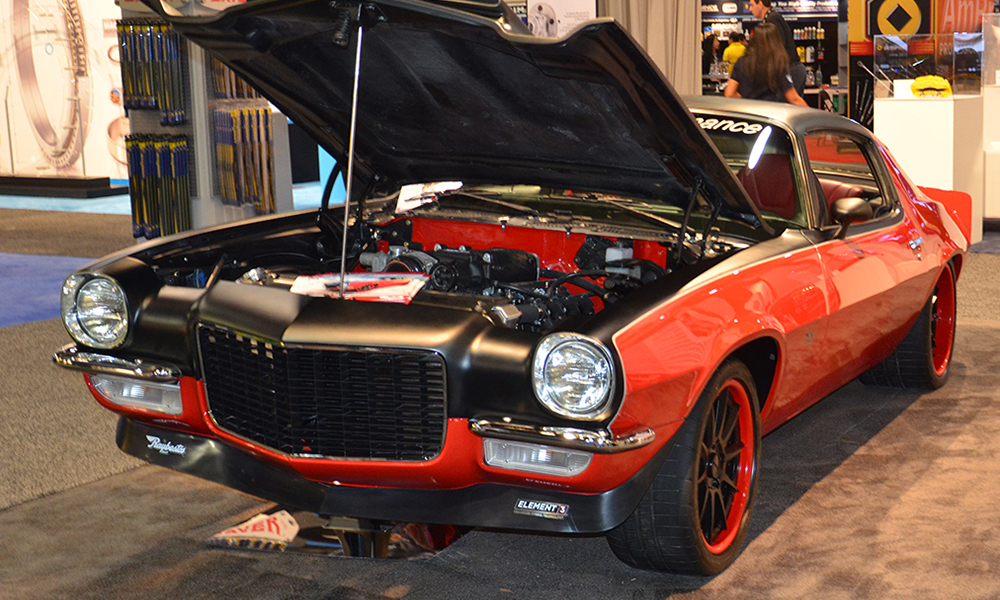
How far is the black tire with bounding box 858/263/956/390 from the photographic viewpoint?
15.0 feet

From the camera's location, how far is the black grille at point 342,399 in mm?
2666

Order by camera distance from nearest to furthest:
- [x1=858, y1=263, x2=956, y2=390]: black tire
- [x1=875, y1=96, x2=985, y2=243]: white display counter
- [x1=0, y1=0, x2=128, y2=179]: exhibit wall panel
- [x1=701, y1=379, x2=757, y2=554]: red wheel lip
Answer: [x1=701, y1=379, x2=757, y2=554]: red wheel lip → [x1=858, y1=263, x2=956, y2=390]: black tire → [x1=875, y1=96, x2=985, y2=243]: white display counter → [x1=0, y1=0, x2=128, y2=179]: exhibit wall panel

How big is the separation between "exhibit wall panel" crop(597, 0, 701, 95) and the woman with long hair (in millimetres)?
470

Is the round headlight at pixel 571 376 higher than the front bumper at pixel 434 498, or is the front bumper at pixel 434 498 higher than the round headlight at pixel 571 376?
the round headlight at pixel 571 376

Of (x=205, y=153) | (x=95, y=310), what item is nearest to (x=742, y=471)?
(x=95, y=310)

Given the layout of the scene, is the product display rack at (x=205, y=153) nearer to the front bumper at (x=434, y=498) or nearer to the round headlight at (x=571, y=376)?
the front bumper at (x=434, y=498)

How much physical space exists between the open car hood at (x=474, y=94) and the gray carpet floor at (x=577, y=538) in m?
1.03

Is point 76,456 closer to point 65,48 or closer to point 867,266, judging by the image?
point 867,266

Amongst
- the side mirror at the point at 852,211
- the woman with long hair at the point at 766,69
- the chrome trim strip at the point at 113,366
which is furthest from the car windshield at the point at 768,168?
the woman with long hair at the point at 766,69

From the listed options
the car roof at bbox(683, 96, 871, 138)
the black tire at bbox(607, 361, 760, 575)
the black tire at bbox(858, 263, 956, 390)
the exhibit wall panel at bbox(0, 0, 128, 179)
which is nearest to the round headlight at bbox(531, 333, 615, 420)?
the black tire at bbox(607, 361, 760, 575)

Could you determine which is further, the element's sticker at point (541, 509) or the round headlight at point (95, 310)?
the round headlight at point (95, 310)

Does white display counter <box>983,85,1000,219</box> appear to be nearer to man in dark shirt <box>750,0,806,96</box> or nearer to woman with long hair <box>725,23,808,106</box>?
man in dark shirt <box>750,0,806,96</box>

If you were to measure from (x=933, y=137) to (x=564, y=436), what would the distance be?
683 cm

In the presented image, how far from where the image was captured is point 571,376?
2.58 meters
